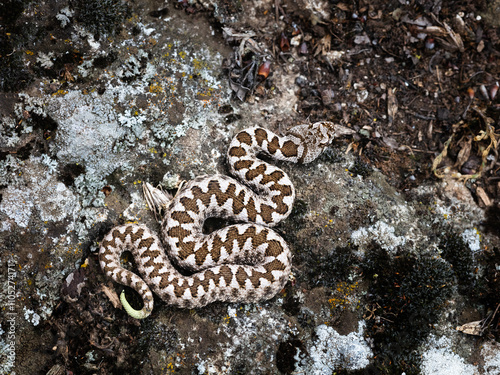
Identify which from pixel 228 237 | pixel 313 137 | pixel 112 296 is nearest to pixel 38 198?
pixel 112 296

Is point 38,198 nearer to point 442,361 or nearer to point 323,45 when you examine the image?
point 323,45

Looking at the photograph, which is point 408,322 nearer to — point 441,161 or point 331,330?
point 331,330

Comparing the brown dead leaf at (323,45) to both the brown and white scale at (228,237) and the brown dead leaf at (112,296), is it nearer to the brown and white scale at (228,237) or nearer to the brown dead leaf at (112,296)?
the brown and white scale at (228,237)

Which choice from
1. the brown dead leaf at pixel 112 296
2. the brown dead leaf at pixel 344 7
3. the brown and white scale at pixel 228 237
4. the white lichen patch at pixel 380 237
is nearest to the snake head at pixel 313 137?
the brown and white scale at pixel 228 237

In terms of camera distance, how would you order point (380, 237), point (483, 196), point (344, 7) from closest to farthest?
point (380, 237) → point (483, 196) → point (344, 7)

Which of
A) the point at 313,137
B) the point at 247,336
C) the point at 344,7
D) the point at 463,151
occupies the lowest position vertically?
the point at 247,336

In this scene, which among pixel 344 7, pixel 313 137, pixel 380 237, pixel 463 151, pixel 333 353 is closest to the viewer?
pixel 333 353

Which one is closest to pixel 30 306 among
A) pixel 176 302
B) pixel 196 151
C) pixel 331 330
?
pixel 176 302
